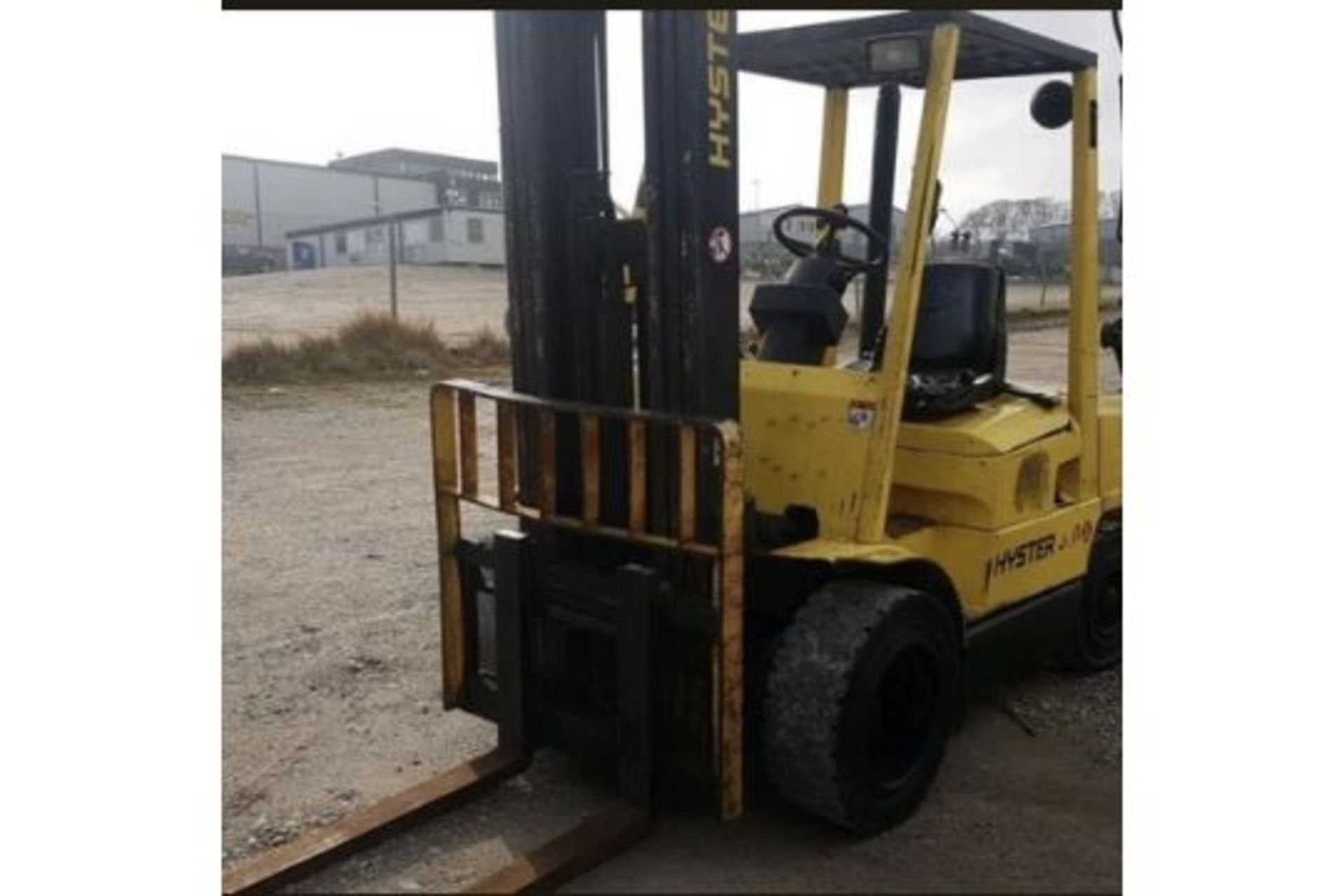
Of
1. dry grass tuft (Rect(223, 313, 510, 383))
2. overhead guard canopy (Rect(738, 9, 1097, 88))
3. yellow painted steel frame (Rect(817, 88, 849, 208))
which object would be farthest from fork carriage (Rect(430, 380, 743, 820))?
dry grass tuft (Rect(223, 313, 510, 383))

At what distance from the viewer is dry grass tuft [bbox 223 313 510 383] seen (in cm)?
838

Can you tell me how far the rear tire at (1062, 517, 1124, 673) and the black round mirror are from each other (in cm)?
127

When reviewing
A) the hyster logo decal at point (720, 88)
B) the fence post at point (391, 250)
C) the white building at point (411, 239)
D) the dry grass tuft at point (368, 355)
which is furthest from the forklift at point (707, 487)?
the dry grass tuft at point (368, 355)

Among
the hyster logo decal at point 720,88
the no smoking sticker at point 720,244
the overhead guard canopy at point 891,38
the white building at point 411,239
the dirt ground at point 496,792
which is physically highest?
the overhead guard canopy at point 891,38

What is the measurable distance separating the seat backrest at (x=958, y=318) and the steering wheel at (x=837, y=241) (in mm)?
158

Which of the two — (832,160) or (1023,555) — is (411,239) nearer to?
(832,160)

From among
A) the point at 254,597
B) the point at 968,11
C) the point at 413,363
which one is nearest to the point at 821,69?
the point at 968,11

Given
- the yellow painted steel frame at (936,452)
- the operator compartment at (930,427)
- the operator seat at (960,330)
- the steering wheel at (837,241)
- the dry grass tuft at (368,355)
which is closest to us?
the yellow painted steel frame at (936,452)

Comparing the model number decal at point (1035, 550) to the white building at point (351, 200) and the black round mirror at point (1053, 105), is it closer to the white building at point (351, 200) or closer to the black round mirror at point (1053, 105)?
the black round mirror at point (1053, 105)

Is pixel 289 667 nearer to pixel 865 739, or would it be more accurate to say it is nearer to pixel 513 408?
pixel 513 408

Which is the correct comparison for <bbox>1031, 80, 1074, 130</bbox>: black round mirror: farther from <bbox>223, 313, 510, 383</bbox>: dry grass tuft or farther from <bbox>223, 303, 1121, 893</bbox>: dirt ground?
<bbox>223, 313, 510, 383</bbox>: dry grass tuft

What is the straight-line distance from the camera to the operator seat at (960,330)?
3.46m

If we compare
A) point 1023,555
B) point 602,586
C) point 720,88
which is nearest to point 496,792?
point 602,586

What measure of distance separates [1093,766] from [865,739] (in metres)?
0.82
